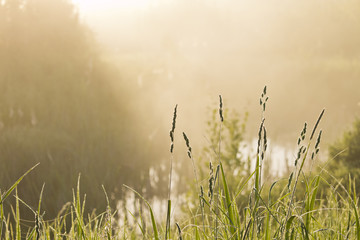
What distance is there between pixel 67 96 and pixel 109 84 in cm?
155

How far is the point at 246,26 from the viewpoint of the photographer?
29.8 meters

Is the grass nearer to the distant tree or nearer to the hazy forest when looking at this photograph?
the hazy forest

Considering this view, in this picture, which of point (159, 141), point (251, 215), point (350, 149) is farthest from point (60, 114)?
point (251, 215)

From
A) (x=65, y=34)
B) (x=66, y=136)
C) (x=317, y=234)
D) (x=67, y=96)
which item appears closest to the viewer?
(x=317, y=234)

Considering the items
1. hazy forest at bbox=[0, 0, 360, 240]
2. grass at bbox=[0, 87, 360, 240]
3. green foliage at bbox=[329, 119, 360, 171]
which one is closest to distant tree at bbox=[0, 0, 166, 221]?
hazy forest at bbox=[0, 0, 360, 240]

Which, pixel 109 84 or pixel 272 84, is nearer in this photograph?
pixel 109 84

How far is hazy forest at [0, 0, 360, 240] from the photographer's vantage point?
2.19 meters

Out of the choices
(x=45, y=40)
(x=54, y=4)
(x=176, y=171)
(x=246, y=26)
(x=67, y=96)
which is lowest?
(x=176, y=171)

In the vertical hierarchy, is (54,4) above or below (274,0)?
below

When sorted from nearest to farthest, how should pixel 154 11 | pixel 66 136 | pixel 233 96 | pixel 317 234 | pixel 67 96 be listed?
pixel 317 234 < pixel 66 136 < pixel 67 96 < pixel 233 96 < pixel 154 11

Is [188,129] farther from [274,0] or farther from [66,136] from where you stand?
[274,0]

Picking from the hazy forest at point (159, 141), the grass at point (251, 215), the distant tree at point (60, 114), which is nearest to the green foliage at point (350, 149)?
the hazy forest at point (159, 141)

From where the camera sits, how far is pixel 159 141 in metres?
10.1

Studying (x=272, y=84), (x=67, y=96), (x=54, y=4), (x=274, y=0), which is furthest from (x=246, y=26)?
(x=67, y=96)
